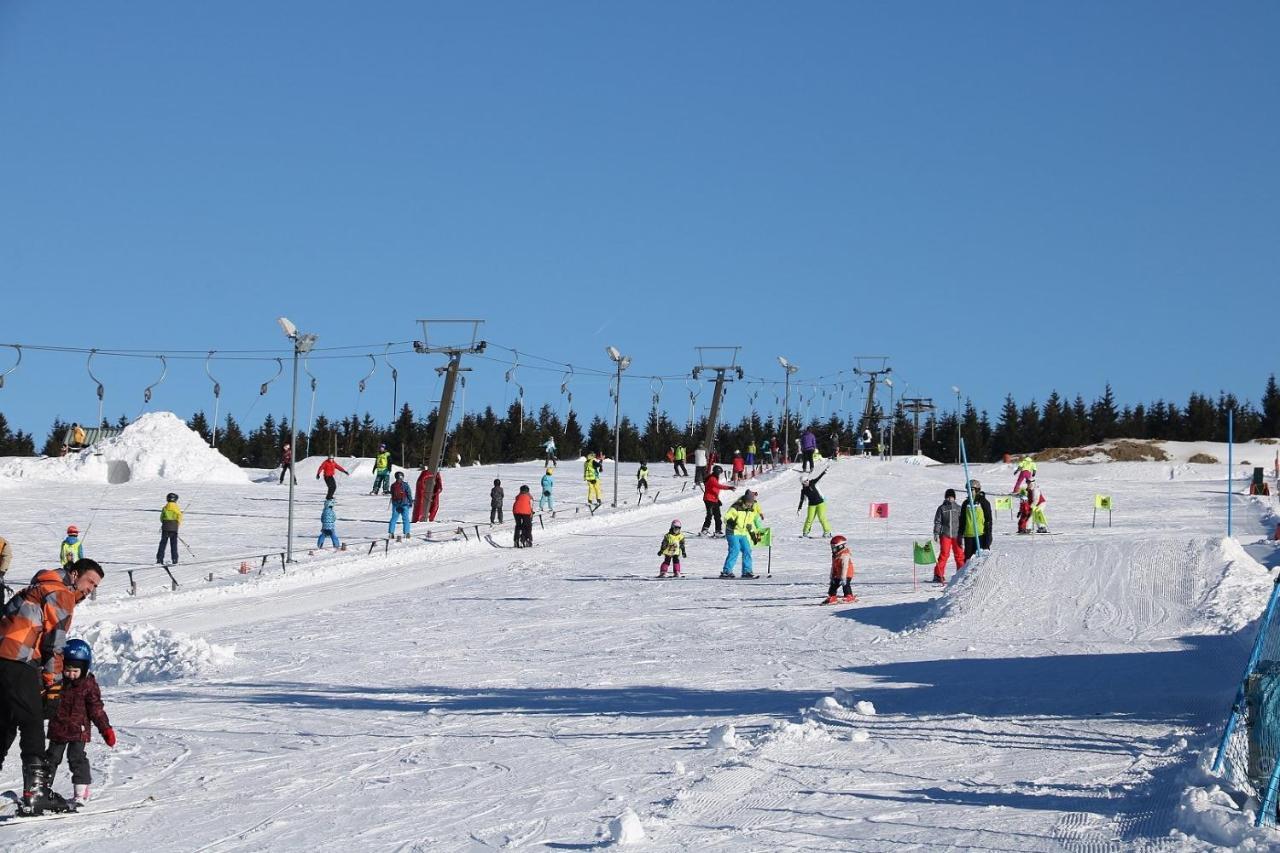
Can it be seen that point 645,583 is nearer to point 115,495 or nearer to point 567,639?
point 567,639

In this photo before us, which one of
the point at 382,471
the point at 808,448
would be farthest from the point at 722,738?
the point at 808,448

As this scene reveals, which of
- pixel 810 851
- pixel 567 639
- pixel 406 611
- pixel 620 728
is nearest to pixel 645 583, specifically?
pixel 406 611

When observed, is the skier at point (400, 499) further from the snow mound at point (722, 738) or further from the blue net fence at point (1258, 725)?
the blue net fence at point (1258, 725)

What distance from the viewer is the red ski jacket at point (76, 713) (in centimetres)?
902

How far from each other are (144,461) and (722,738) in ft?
155

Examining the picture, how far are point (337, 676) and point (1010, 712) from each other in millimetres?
7767

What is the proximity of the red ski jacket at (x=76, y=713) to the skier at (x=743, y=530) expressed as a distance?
51.9 ft

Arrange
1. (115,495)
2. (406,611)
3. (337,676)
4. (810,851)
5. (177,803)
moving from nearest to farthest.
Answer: (810,851) → (177,803) → (337,676) → (406,611) → (115,495)

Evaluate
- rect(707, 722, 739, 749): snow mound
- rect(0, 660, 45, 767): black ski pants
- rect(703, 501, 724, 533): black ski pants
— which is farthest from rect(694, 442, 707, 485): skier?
rect(0, 660, 45, 767): black ski pants

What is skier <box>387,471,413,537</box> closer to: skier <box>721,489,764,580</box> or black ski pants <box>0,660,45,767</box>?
skier <box>721,489,764,580</box>

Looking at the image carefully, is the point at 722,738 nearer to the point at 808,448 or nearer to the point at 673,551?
the point at 673,551

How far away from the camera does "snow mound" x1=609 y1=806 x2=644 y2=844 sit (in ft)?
25.5

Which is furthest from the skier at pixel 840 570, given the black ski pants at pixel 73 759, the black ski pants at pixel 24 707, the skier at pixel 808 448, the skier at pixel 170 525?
the skier at pixel 808 448

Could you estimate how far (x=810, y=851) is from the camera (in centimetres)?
750
